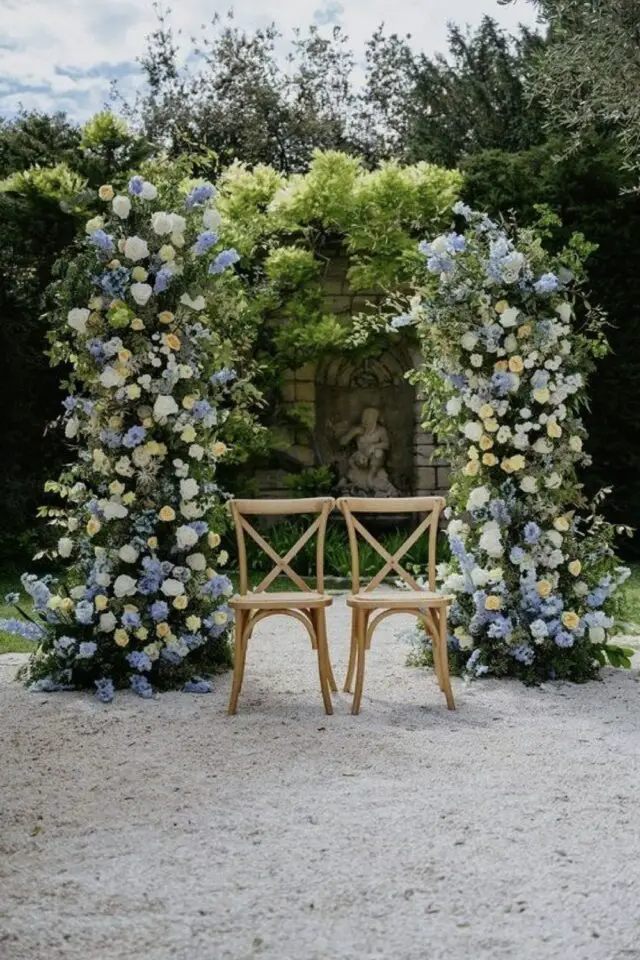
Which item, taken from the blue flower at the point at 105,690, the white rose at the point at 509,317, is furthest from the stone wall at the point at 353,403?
the blue flower at the point at 105,690

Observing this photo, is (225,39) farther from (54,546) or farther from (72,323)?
(72,323)

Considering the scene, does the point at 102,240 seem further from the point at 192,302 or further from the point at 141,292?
the point at 192,302

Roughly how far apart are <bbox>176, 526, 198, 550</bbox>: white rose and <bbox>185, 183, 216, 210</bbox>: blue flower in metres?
1.58

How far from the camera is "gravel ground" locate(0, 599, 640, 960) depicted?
2.79 m

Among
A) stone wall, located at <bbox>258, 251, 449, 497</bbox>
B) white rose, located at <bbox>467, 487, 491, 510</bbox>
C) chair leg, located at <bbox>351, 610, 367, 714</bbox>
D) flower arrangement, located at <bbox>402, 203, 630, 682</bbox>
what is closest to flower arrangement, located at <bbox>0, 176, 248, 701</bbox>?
chair leg, located at <bbox>351, 610, 367, 714</bbox>

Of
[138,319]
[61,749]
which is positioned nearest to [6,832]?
[61,749]

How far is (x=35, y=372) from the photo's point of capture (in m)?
11.1

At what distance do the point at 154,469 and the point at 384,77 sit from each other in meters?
15.6

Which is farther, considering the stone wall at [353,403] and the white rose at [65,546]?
the stone wall at [353,403]

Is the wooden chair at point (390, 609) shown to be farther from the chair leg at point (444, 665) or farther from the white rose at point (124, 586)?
the white rose at point (124, 586)

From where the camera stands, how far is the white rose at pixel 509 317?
5727mm

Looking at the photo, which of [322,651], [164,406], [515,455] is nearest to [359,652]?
[322,651]

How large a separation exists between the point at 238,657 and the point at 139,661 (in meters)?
0.61

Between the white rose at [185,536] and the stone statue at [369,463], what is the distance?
6.20 metres
